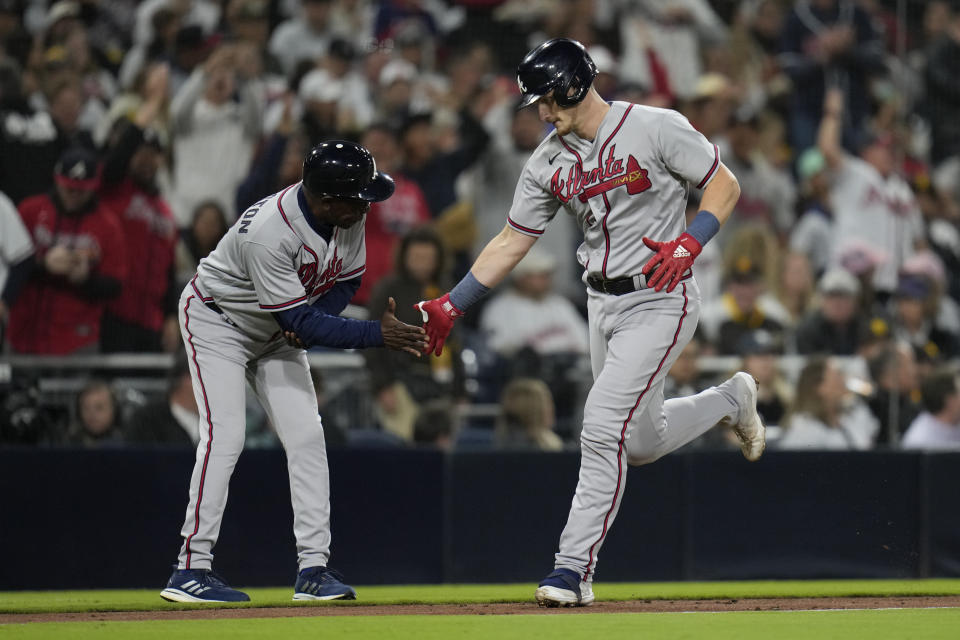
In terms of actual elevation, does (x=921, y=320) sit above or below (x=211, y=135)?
below

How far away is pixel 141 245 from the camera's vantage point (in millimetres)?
8273

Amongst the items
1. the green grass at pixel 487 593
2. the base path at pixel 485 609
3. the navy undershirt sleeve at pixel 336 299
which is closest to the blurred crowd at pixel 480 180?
the green grass at pixel 487 593

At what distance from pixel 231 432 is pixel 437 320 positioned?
3.17ft

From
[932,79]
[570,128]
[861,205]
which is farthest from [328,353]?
[932,79]

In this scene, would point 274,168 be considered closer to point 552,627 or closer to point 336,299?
point 336,299

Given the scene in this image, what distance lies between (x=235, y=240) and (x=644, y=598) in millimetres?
2325

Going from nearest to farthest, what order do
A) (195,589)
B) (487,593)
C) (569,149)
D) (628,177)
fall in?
1. (628,177)
2. (569,149)
3. (195,589)
4. (487,593)

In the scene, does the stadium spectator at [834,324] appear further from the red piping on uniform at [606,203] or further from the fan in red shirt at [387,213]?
the red piping on uniform at [606,203]

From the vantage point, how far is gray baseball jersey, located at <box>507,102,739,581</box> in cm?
545

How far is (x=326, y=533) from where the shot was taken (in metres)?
5.89

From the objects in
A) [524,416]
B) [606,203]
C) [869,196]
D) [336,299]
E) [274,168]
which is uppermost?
[869,196]

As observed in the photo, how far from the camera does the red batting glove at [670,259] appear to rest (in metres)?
5.27

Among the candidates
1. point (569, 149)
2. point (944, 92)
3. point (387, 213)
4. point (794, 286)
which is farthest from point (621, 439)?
point (944, 92)

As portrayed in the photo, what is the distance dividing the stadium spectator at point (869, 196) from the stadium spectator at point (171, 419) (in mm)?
4986
